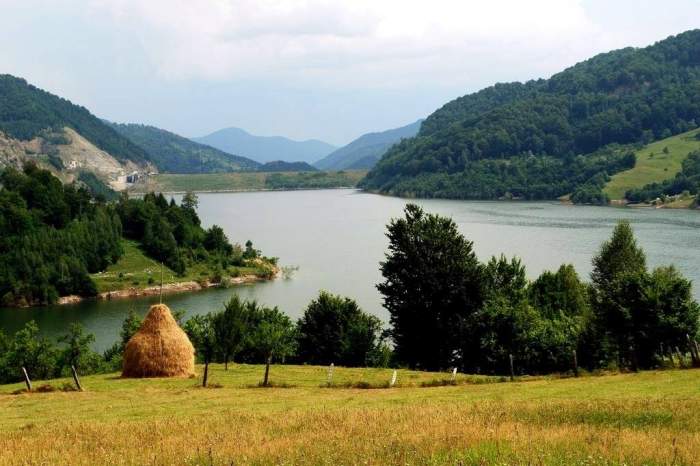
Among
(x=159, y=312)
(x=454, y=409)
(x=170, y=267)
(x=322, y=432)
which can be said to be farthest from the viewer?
(x=170, y=267)

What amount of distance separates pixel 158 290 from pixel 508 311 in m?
75.2

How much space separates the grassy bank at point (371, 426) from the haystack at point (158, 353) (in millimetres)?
7823

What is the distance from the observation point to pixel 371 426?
54.4 feet

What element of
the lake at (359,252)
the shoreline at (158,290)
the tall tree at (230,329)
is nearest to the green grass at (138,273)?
the shoreline at (158,290)

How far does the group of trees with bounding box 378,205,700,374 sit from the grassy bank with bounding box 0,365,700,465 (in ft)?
24.0

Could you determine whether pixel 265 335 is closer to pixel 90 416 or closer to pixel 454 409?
pixel 90 416

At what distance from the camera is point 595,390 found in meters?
26.8

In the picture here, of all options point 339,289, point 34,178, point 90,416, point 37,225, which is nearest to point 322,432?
point 90,416

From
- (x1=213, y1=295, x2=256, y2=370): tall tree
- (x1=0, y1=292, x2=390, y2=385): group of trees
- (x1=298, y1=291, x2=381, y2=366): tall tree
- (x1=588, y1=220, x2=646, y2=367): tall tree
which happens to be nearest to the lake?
(x1=298, y1=291, x2=381, y2=366): tall tree

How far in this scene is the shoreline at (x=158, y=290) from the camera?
105794 mm

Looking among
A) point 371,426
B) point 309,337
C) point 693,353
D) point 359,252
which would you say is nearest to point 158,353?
point 309,337

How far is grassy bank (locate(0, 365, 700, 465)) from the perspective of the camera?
12852 mm

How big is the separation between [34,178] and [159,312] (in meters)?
105

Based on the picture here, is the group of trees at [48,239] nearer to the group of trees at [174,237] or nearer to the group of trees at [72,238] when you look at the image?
the group of trees at [72,238]
